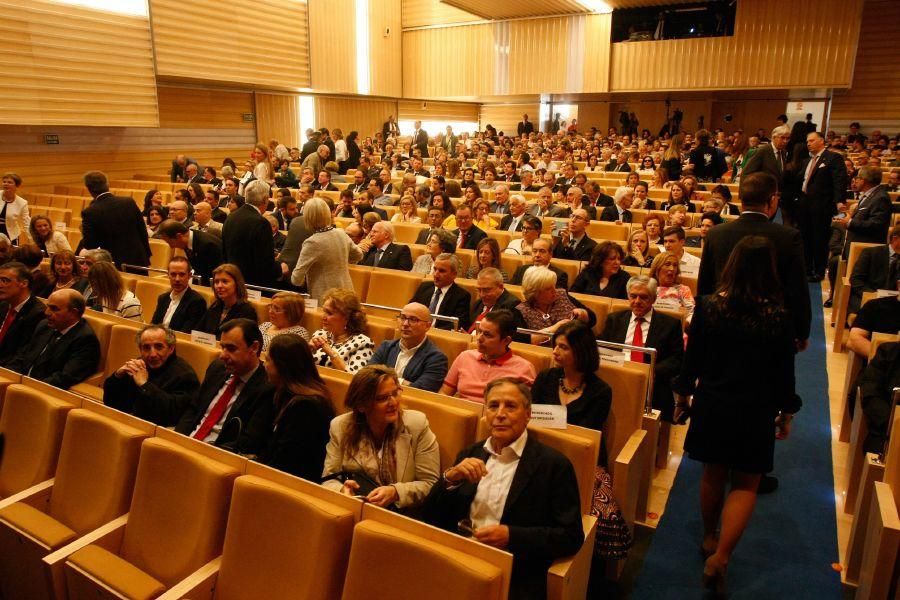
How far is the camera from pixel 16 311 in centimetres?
380

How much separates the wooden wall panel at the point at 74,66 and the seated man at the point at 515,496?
9325 millimetres

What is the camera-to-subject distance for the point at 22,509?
229cm

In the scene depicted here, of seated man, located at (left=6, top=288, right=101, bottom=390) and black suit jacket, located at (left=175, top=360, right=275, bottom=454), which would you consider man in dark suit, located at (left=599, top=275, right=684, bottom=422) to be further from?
seated man, located at (left=6, top=288, right=101, bottom=390)

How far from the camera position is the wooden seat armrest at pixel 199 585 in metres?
1.83

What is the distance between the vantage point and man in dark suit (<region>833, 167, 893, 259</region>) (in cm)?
530

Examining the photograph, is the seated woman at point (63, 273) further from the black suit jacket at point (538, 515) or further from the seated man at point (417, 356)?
the black suit jacket at point (538, 515)

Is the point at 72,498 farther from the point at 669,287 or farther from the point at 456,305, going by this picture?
the point at 669,287

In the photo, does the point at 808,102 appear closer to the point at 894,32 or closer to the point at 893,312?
the point at 894,32

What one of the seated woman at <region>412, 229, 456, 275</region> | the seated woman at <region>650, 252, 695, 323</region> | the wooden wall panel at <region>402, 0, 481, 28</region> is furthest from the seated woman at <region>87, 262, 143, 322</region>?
the wooden wall panel at <region>402, 0, 481, 28</region>

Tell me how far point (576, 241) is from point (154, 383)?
326 cm

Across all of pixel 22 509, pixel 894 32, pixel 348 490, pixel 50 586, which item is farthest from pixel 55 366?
pixel 894 32

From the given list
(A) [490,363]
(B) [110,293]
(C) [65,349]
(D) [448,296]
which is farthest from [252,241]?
(A) [490,363]

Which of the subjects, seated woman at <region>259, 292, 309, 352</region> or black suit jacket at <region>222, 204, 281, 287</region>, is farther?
black suit jacket at <region>222, 204, 281, 287</region>

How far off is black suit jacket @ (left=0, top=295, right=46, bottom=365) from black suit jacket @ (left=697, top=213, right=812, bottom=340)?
149 inches
